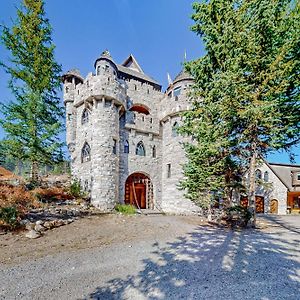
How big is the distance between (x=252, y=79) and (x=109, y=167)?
1130cm

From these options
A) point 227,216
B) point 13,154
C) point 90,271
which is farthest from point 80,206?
point 227,216

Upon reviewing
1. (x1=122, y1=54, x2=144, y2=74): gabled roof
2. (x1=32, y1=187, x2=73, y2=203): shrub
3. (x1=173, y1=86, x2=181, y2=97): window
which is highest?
(x1=122, y1=54, x2=144, y2=74): gabled roof

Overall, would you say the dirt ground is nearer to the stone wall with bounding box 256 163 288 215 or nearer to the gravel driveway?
the gravel driveway

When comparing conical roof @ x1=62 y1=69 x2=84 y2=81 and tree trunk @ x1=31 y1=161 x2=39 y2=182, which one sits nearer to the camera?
tree trunk @ x1=31 y1=161 x2=39 y2=182

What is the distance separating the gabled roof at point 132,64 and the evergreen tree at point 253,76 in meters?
13.4

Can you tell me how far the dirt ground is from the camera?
18.2 feet

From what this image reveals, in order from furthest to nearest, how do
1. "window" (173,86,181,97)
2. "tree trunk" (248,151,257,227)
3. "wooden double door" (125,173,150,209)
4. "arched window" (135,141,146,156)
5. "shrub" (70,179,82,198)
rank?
"wooden double door" (125,173,150,209)
"arched window" (135,141,146,156)
"window" (173,86,181,97)
"shrub" (70,179,82,198)
"tree trunk" (248,151,257,227)

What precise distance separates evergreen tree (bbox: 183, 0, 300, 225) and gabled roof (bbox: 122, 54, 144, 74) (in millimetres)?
13397

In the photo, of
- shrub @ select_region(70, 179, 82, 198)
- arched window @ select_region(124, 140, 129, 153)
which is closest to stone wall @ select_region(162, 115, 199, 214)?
arched window @ select_region(124, 140, 129, 153)

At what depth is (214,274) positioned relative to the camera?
418 centimetres

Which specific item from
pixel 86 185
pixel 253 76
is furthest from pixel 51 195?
pixel 253 76

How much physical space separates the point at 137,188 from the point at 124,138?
17.8 ft

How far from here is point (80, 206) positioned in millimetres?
12781

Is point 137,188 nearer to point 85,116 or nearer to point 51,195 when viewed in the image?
point 51,195
